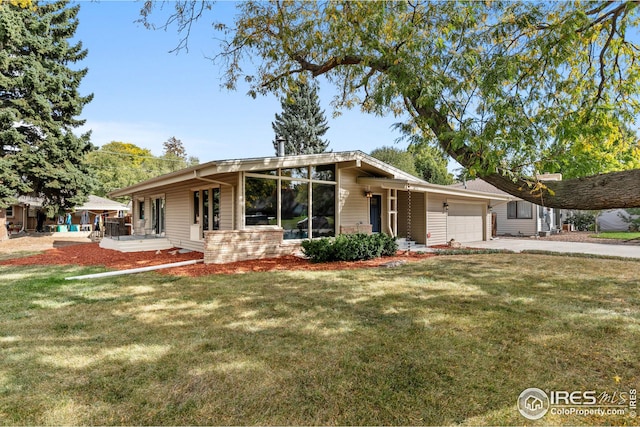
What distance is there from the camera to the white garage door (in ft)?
51.7

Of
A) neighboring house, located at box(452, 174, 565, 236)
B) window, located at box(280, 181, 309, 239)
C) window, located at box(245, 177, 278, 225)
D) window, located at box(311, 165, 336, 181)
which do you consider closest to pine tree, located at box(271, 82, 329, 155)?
neighboring house, located at box(452, 174, 565, 236)

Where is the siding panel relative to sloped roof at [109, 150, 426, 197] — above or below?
below

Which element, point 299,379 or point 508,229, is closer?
point 299,379

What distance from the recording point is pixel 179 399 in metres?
2.62

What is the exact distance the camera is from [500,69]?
425 centimetres

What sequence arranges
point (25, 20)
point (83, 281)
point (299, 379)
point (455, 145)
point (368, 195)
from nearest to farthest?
1. point (299, 379)
2. point (455, 145)
3. point (83, 281)
4. point (368, 195)
5. point (25, 20)

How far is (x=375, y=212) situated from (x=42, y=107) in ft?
59.8

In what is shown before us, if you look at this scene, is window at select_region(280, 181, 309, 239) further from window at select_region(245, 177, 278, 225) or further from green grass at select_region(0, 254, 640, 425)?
green grass at select_region(0, 254, 640, 425)

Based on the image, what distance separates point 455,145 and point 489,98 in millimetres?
1498

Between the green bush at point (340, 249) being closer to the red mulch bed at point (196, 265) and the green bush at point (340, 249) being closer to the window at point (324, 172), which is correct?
the red mulch bed at point (196, 265)

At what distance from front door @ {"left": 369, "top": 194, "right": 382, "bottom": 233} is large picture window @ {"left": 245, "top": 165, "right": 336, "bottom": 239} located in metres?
2.01

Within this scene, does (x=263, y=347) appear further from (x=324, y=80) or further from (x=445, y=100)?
(x=324, y=80)

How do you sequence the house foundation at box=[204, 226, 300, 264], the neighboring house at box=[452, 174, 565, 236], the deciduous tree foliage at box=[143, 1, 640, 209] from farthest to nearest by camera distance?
1. the neighboring house at box=[452, 174, 565, 236]
2. the house foundation at box=[204, 226, 300, 264]
3. the deciduous tree foliage at box=[143, 1, 640, 209]

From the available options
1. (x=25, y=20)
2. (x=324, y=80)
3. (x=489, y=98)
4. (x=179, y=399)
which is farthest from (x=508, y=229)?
(x=25, y=20)
